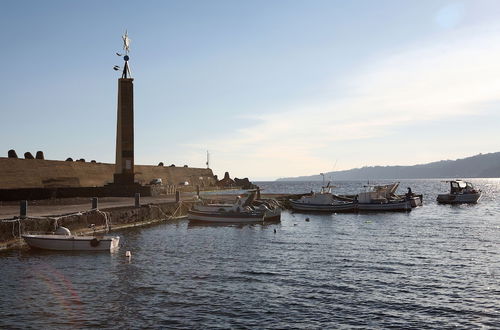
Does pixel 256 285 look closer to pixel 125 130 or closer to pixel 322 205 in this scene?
pixel 125 130

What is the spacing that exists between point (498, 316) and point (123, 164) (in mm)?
45480

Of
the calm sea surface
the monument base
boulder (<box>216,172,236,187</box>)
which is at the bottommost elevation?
the calm sea surface

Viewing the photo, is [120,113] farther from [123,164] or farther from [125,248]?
[125,248]

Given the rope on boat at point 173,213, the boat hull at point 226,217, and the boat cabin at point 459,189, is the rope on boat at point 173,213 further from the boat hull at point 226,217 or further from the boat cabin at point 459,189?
the boat cabin at point 459,189

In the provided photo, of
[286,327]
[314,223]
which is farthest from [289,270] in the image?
[314,223]

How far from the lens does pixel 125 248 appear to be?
1118 inches

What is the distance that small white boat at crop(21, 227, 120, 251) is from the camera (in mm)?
26406

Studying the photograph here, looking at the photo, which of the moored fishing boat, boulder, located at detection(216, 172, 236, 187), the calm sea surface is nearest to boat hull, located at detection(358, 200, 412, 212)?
the moored fishing boat

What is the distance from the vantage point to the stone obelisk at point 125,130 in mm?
53531

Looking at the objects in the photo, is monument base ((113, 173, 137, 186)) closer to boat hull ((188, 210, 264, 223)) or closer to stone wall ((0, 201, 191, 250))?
stone wall ((0, 201, 191, 250))

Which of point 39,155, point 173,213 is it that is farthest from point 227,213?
point 39,155

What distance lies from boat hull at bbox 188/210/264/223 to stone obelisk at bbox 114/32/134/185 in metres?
13.4

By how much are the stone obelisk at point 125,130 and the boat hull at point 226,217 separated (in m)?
13.4

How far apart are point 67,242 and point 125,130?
28811 mm
